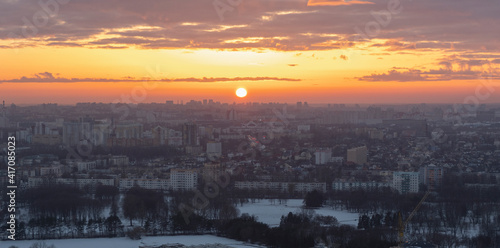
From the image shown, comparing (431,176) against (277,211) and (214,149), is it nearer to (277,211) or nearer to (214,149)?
(277,211)

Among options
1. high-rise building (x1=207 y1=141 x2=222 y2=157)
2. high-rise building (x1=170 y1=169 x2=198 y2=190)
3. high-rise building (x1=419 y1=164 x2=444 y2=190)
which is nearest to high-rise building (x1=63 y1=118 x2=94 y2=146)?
high-rise building (x1=207 y1=141 x2=222 y2=157)

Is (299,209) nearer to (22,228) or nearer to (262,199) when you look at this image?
(262,199)

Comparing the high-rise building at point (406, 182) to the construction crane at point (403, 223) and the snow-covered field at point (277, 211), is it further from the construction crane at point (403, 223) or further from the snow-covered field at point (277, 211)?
the snow-covered field at point (277, 211)

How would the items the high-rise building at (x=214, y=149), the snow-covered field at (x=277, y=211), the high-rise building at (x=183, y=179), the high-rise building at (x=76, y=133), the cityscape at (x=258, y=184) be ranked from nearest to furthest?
the cityscape at (x=258, y=184), the snow-covered field at (x=277, y=211), the high-rise building at (x=183, y=179), the high-rise building at (x=214, y=149), the high-rise building at (x=76, y=133)

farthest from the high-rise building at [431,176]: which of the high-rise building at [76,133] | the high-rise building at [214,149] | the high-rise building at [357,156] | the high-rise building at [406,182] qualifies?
the high-rise building at [76,133]

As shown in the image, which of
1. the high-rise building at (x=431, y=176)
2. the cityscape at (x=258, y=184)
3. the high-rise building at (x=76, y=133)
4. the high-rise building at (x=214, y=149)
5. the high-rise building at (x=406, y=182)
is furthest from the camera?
the high-rise building at (x=76, y=133)

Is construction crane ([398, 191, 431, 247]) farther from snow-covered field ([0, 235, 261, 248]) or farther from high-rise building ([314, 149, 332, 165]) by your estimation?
high-rise building ([314, 149, 332, 165])
